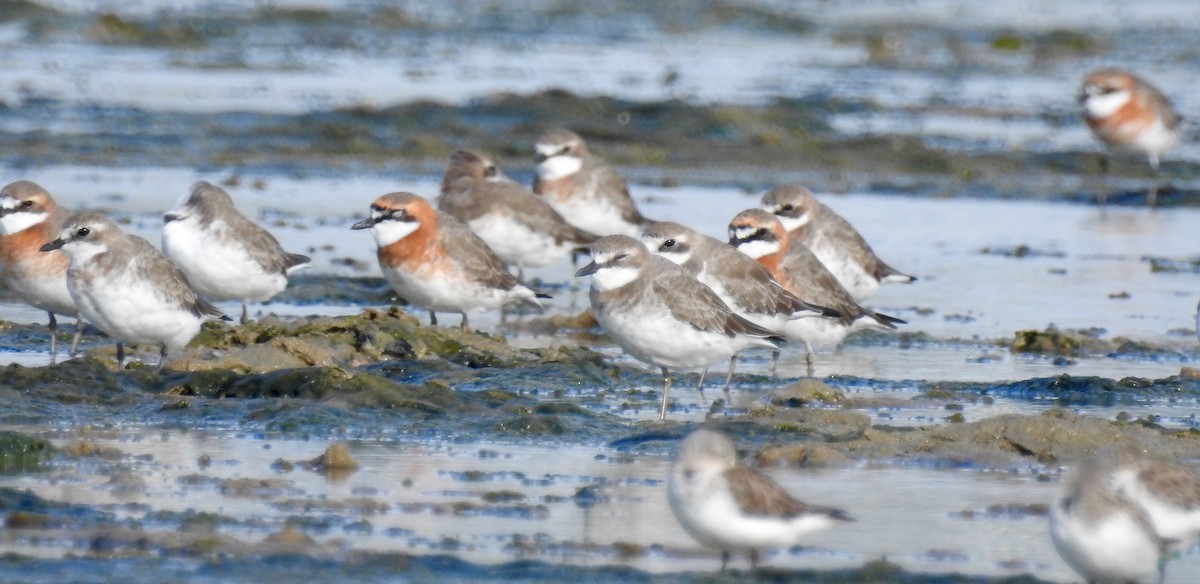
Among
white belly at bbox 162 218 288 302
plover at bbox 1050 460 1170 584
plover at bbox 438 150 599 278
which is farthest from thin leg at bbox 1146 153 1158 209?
plover at bbox 1050 460 1170 584

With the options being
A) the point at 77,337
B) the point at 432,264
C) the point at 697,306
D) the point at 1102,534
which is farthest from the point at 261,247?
the point at 1102,534

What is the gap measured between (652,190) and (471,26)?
67.5 feet

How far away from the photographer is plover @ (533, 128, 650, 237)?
17.9m

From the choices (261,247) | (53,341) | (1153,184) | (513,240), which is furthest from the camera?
(1153,184)

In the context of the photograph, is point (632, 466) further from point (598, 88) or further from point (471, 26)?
point (471, 26)

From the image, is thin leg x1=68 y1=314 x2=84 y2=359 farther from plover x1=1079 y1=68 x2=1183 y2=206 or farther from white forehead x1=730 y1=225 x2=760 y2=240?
plover x1=1079 y1=68 x2=1183 y2=206

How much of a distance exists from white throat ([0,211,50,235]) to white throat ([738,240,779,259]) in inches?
191

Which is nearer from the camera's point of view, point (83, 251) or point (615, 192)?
point (83, 251)

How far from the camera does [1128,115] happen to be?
23609 mm

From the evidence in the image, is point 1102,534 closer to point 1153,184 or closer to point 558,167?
point 558,167

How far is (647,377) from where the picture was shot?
12.0 m

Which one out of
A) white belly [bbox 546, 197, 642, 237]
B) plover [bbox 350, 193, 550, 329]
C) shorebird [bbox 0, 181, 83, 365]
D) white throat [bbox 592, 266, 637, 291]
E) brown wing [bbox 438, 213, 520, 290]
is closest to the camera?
white throat [bbox 592, 266, 637, 291]

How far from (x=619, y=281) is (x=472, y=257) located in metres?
3.16

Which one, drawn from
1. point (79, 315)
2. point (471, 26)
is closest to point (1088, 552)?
point (79, 315)
